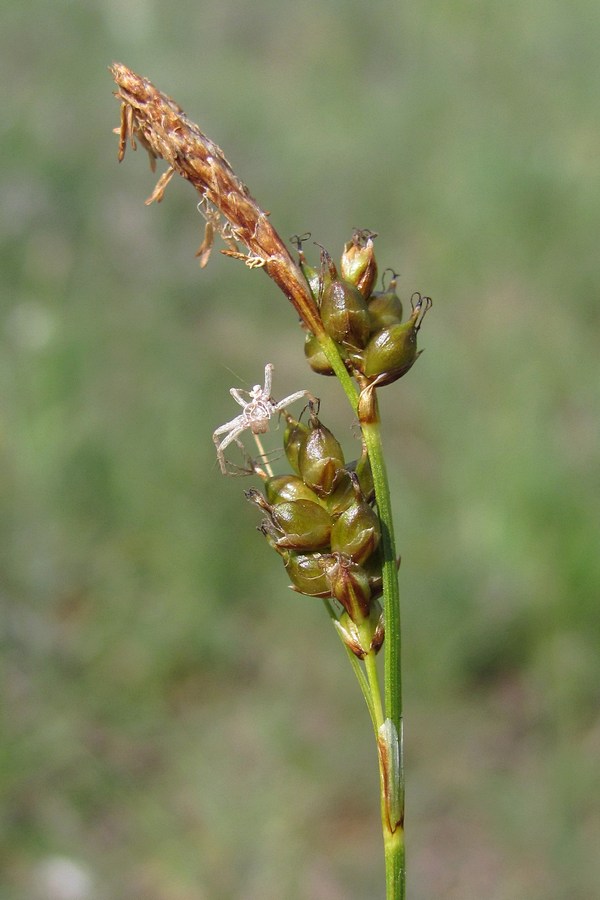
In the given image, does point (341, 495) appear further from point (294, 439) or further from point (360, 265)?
point (360, 265)

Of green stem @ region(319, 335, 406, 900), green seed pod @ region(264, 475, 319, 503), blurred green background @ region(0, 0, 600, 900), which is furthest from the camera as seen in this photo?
blurred green background @ region(0, 0, 600, 900)

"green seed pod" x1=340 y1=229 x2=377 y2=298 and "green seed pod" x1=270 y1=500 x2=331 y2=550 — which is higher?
Result: "green seed pod" x1=340 y1=229 x2=377 y2=298

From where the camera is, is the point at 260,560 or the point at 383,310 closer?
the point at 383,310

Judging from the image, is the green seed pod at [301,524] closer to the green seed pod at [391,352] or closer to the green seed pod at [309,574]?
the green seed pod at [309,574]

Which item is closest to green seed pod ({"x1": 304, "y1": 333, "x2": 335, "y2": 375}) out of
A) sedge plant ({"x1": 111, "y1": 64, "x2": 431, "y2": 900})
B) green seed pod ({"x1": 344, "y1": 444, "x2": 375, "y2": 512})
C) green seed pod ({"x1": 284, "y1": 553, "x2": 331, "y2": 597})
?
sedge plant ({"x1": 111, "y1": 64, "x2": 431, "y2": 900})

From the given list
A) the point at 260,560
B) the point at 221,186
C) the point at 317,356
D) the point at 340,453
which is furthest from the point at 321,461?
the point at 260,560

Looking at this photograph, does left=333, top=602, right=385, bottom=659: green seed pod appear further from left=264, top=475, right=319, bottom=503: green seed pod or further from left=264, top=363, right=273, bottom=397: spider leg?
left=264, top=363, right=273, bottom=397: spider leg

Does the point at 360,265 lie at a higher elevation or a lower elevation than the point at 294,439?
higher

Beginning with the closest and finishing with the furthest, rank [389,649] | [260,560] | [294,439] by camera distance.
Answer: [389,649] < [294,439] < [260,560]

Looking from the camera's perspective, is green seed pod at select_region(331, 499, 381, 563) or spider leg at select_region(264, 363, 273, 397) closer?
green seed pod at select_region(331, 499, 381, 563)
